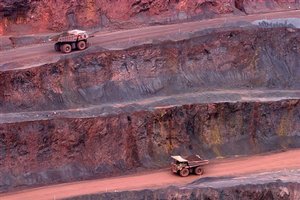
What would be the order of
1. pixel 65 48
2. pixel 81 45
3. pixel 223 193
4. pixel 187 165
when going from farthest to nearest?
pixel 81 45 < pixel 65 48 < pixel 187 165 < pixel 223 193

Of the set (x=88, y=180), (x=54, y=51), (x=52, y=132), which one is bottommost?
(x=88, y=180)

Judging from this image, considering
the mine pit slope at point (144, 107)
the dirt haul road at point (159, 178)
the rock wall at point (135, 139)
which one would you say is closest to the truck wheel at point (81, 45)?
the mine pit slope at point (144, 107)

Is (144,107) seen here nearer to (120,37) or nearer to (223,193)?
(223,193)

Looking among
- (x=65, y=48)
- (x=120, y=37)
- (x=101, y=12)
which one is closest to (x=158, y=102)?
(x=65, y=48)

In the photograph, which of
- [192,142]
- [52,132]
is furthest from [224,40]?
[52,132]

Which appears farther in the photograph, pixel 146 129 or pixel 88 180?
pixel 146 129

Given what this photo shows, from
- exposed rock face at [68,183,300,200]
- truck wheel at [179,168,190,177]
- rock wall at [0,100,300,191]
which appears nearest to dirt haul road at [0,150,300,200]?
truck wheel at [179,168,190,177]

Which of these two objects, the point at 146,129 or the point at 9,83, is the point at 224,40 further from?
the point at 9,83
